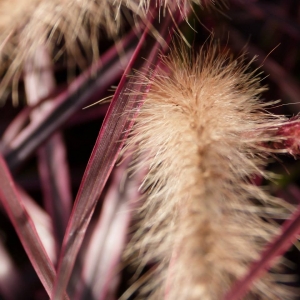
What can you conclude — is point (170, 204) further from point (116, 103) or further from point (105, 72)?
point (105, 72)

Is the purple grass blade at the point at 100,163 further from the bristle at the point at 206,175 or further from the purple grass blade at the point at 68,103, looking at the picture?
the purple grass blade at the point at 68,103

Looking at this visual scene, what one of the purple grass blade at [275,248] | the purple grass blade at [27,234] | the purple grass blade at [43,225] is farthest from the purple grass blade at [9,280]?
the purple grass blade at [275,248]

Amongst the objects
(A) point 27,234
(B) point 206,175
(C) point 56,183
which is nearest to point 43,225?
(C) point 56,183

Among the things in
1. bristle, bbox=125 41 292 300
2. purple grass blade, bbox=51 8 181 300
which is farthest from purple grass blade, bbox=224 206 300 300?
purple grass blade, bbox=51 8 181 300

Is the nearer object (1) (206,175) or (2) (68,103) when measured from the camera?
(1) (206,175)

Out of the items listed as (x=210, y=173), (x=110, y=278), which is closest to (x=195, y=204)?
(x=210, y=173)

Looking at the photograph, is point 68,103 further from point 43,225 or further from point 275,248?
point 275,248

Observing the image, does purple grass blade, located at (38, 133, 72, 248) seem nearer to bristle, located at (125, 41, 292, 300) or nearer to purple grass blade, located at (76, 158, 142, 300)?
purple grass blade, located at (76, 158, 142, 300)
